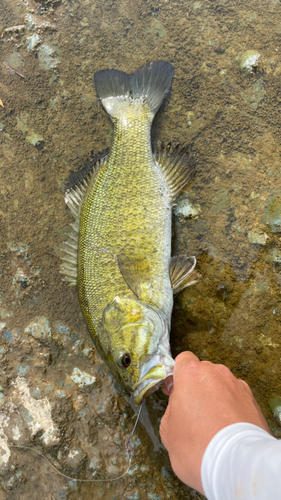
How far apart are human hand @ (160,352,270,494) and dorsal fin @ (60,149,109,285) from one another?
1130 mm

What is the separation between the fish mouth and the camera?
6.99 feet

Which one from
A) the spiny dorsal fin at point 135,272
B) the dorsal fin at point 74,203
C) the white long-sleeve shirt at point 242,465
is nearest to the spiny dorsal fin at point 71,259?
the dorsal fin at point 74,203

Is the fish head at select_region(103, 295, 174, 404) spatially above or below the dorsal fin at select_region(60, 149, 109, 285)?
below

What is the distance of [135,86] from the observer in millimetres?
2975

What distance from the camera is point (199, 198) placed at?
286 cm

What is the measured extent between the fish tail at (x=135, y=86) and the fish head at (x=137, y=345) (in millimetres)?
1670

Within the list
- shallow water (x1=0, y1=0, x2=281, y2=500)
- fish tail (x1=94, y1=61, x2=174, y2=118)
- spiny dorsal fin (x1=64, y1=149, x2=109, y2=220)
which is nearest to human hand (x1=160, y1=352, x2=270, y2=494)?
shallow water (x1=0, y1=0, x2=281, y2=500)

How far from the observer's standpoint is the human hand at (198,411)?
6.04 feet

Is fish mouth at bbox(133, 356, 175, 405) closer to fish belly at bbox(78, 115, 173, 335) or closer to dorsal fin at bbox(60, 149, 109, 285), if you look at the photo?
fish belly at bbox(78, 115, 173, 335)

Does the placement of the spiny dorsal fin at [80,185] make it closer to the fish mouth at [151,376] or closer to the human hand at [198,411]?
the fish mouth at [151,376]

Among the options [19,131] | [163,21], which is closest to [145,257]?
[19,131]

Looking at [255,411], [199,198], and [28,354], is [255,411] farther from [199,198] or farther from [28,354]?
[28,354]

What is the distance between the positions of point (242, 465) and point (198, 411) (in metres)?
0.58

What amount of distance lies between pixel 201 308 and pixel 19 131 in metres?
2.31
